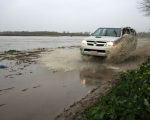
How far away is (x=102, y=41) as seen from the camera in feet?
42.2

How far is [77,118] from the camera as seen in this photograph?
194 inches

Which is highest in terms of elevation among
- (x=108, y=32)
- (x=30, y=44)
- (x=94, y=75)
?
(x=108, y=32)

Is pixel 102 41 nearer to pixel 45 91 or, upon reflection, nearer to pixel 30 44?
pixel 45 91

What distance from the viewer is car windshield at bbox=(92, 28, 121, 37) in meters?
13.9

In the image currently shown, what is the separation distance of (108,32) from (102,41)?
61.9 inches

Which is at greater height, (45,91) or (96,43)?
(96,43)

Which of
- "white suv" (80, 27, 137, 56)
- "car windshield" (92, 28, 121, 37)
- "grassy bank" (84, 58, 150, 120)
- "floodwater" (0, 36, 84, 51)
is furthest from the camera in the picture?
"floodwater" (0, 36, 84, 51)

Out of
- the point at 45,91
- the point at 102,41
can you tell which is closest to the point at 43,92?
the point at 45,91

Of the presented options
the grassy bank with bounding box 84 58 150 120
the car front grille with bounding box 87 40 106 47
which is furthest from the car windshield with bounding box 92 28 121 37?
the grassy bank with bounding box 84 58 150 120

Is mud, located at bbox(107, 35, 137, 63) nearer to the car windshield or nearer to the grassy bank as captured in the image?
the car windshield

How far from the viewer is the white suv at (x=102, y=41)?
12.7 meters

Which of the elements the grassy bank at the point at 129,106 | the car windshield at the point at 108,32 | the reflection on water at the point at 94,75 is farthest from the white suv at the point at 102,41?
the grassy bank at the point at 129,106

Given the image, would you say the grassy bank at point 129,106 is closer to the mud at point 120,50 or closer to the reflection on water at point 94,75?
the reflection on water at point 94,75

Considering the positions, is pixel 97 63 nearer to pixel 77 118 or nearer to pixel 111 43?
pixel 111 43
